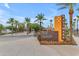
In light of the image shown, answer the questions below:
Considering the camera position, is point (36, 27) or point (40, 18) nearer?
point (40, 18)

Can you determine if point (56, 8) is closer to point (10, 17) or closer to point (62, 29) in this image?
point (62, 29)

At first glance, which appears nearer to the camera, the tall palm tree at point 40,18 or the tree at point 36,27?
the tall palm tree at point 40,18

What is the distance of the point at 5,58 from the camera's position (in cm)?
699

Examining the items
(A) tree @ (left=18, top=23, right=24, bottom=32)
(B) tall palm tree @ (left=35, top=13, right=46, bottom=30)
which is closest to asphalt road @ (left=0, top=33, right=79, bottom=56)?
(A) tree @ (left=18, top=23, right=24, bottom=32)

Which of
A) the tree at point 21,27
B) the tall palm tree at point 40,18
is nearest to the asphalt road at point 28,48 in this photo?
the tree at point 21,27

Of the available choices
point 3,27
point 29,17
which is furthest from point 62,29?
point 3,27

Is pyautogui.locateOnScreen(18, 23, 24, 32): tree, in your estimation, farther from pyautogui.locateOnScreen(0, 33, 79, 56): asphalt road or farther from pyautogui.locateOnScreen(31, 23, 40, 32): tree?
pyautogui.locateOnScreen(31, 23, 40, 32): tree

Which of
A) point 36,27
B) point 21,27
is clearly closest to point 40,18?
point 36,27

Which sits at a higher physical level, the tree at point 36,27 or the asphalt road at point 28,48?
the tree at point 36,27

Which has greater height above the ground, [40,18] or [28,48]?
[40,18]

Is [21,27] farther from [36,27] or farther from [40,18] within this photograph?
[40,18]

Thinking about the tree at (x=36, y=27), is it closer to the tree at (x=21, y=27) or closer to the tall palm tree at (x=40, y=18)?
the tall palm tree at (x=40, y=18)

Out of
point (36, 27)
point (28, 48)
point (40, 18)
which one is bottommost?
point (28, 48)

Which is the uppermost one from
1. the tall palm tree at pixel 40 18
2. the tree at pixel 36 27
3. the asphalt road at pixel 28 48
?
the tall palm tree at pixel 40 18
